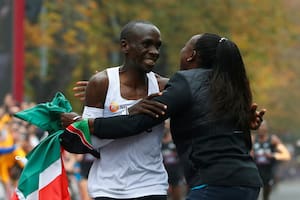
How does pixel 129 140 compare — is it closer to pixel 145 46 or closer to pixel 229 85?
pixel 145 46

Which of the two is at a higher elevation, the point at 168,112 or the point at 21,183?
the point at 168,112

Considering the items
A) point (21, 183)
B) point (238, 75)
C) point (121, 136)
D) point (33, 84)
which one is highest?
point (238, 75)

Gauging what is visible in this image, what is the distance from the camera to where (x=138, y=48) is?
248 inches

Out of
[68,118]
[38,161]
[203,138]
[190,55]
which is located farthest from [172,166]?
[203,138]

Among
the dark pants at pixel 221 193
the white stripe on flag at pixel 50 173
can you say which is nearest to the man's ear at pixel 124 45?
→ the white stripe on flag at pixel 50 173

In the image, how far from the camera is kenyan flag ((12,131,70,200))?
21.4 feet

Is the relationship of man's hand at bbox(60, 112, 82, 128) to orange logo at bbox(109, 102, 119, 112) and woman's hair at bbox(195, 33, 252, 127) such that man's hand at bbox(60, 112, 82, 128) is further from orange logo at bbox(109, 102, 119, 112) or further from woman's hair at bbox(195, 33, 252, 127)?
woman's hair at bbox(195, 33, 252, 127)

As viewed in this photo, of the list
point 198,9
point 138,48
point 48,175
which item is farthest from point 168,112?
point 198,9

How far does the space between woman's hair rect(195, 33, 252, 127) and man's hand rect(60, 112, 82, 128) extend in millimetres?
1066

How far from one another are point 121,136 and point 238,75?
0.82m

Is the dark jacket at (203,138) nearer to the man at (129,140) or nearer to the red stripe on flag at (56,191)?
the man at (129,140)

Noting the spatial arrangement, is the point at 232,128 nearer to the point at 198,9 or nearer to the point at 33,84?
the point at 198,9

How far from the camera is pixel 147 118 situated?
19.2ft

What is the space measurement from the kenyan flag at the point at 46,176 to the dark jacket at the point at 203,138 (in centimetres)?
104
